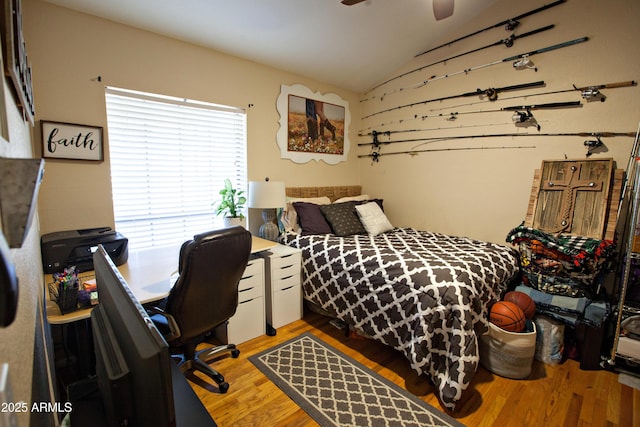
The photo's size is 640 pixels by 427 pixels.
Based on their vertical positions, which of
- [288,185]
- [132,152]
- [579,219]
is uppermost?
[132,152]

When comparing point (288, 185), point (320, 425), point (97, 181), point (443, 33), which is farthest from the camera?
point (288, 185)

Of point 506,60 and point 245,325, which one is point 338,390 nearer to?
point 245,325

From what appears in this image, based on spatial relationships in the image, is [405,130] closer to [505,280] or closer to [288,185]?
[288,185]

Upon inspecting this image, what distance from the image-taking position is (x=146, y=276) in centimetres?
187

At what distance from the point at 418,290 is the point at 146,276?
1.76m

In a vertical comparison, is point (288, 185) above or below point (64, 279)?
above

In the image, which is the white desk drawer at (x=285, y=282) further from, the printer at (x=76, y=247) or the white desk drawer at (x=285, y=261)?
the printer at (x=76, y=247)

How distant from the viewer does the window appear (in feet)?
7.69

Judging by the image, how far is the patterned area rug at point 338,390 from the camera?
1.71 meters

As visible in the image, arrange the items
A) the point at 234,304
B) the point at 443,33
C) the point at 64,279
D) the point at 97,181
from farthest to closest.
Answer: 1. the point at 443,33
2. the point at 97,181
3. the point at 234,304
4. the point at 64,279

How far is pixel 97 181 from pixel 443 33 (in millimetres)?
3521

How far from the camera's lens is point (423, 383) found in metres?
2.03

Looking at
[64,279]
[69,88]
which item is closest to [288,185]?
[69,88]

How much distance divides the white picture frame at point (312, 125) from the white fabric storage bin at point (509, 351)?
2.55 metres
